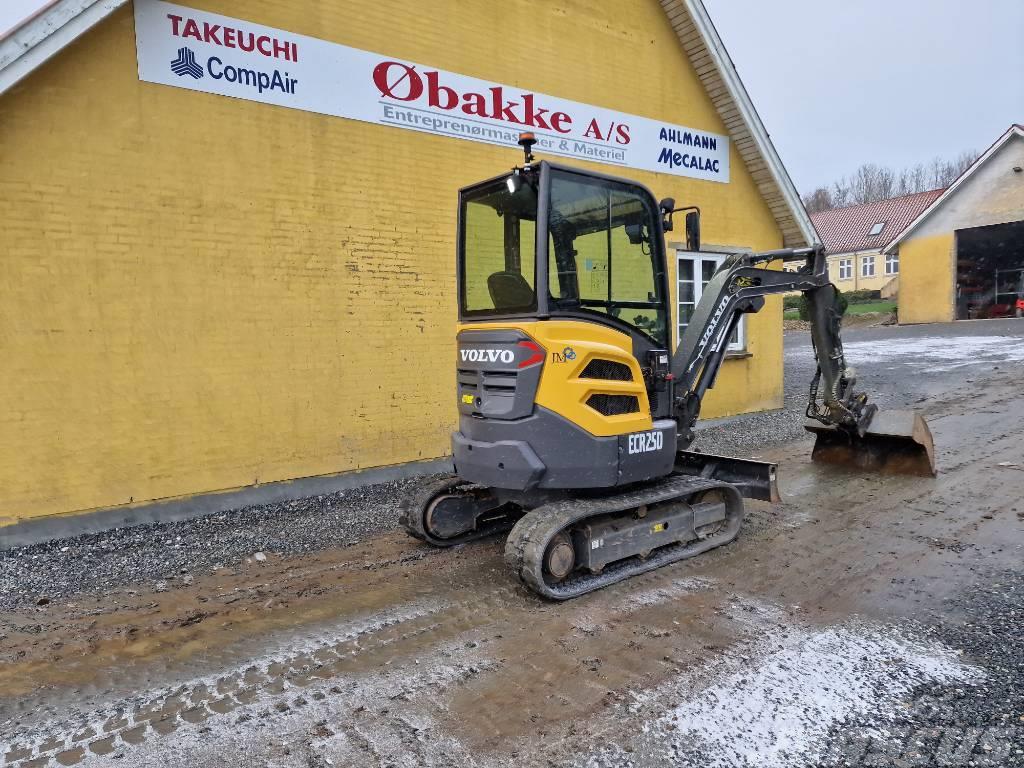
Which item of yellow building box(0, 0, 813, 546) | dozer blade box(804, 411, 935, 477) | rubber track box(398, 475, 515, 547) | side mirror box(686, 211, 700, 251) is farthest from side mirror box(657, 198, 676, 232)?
dozer blade box(804, 411, 935, 477)

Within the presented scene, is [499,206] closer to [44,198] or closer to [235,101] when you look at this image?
[235,101]

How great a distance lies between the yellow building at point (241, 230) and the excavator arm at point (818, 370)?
334cm

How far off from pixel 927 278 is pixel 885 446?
24151 millimetres

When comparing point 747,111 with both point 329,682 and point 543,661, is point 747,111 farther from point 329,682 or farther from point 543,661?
point 329,682

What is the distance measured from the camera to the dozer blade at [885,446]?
7.09 m

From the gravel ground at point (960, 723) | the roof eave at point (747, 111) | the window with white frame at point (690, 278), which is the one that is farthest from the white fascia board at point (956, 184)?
the gravel ground at point (960, 723)

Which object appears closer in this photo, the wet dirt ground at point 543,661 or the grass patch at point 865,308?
the wet dirt ground at point 543,661

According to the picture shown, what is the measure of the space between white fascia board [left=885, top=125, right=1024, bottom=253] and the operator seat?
26.8 meters

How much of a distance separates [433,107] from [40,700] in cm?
669

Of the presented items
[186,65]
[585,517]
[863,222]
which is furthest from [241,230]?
[863,222]

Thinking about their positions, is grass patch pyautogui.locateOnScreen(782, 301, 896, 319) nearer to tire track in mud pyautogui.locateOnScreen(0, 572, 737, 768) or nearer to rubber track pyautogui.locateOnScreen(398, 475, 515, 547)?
rubber track pyautogui.locateOnScreen(398, 475, 515, 547)

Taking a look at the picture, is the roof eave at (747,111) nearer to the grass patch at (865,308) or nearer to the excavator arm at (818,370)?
the excavator arm at (818,370)

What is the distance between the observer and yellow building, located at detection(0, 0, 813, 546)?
5703 millimetres

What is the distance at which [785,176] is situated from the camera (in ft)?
36.4
